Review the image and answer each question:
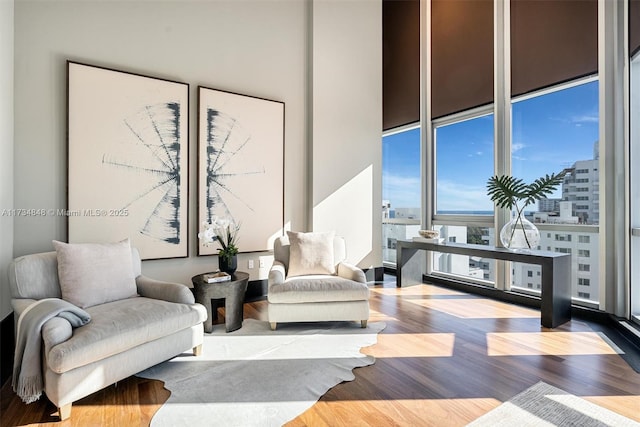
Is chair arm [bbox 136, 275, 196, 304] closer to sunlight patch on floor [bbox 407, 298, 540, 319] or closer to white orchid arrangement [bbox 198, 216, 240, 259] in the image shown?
white orchid arrangement [bbox 198, 216, 240, 259]

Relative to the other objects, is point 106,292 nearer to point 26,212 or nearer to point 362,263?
point 26,212

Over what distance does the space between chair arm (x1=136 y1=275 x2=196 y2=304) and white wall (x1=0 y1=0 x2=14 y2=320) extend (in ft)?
3.04

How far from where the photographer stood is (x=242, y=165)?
4.07m

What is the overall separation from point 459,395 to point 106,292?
2.61m

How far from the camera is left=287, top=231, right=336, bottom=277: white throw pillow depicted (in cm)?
356

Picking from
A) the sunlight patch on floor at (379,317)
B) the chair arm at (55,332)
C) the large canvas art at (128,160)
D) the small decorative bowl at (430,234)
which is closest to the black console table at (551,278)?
the small decorative bowl at (430,234)

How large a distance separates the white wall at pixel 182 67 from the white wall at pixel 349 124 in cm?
3

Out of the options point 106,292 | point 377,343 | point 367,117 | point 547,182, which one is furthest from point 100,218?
point 547,182

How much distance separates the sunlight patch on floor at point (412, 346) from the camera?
269cm

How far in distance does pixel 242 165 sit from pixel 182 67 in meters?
1.25

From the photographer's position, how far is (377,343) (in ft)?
9.47

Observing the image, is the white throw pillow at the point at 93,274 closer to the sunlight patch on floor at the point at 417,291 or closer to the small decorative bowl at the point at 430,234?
the sunlight patch on floor at the point at 417,291

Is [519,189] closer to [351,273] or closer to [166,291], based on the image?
[351,273]

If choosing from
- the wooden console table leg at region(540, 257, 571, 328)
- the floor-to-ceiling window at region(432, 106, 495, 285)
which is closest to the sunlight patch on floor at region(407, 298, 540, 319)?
the wooden console table leg at region(540, 257, 571, 328)
